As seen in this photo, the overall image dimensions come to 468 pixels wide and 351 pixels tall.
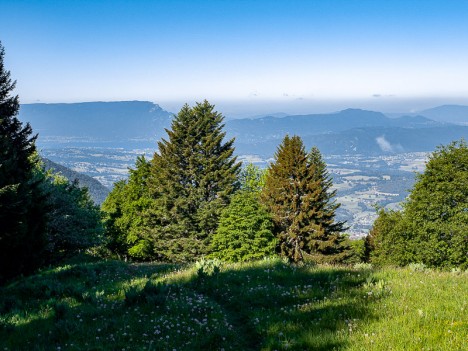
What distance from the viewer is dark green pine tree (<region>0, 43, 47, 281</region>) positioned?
18859 millimetres

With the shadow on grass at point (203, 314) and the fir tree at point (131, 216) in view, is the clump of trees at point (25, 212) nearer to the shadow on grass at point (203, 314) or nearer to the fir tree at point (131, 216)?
the shadow on grass at point (203, 314)

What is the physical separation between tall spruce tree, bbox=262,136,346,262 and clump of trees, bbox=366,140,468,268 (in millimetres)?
9459

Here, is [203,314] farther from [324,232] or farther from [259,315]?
[324,232]

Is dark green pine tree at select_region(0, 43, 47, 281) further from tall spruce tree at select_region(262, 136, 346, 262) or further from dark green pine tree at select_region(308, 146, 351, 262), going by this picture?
dark green pine tree at select_region(308, 146, 351, 262)

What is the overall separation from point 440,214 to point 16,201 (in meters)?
37.6

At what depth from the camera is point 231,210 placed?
1531 inches

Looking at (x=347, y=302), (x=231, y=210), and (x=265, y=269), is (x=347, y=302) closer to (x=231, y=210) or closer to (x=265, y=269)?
(x=265, y=269)

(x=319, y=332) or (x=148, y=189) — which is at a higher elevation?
(x=319, y=332)

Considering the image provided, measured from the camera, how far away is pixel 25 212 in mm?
19453

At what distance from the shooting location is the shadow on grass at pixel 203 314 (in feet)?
21.0

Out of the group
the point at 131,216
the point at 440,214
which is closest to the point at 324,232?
the point at 440,214

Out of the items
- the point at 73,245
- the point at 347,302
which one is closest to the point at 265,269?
the point at 347,302

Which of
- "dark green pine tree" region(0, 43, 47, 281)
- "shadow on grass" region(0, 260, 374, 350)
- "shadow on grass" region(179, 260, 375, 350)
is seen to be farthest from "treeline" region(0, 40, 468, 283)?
"shadow on grass" region(179, 260, 375, 350)

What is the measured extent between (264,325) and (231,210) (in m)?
31.7
